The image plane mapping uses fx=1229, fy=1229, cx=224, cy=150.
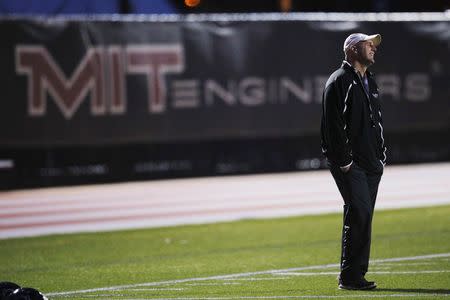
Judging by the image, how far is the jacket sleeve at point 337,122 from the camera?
8992 mm

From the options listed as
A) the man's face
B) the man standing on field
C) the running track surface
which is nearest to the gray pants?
the man standing on field

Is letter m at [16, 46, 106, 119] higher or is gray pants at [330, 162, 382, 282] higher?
gray pants at [330, 162, 382, 282]

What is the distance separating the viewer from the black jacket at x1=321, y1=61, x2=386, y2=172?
9.01 m

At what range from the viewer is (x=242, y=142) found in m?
22.5

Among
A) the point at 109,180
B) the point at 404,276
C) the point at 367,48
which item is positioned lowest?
the point at 109,180

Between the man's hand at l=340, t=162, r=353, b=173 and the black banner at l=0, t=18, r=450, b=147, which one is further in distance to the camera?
the black banner at l=0, t=18, r=450, b=147

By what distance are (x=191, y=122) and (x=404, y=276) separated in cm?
1229

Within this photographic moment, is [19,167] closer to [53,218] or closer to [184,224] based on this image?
[53,218]

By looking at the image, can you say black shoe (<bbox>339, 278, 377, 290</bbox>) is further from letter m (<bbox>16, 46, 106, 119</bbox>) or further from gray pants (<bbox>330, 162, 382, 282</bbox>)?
letter m (<bbox>16, 46, 106, 119</bbox>)

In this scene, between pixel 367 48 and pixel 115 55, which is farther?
pixel 115 55

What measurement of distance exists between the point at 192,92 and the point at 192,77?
0.27 meters

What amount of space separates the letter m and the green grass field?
6.16 metres

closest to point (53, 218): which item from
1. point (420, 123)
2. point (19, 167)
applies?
point (19, 167)

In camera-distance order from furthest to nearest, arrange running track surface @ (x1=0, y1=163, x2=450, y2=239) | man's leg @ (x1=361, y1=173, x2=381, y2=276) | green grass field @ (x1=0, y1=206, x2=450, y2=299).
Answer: running track surface @ (x1=0, y1=163, x2=450, y2=239) < green grass field @ (x1=0, y1=206, x2=450, y2=299) < man's leg @ (x1=361, y1=173, x2=381, y2=276)
